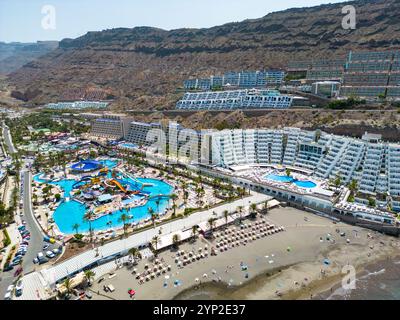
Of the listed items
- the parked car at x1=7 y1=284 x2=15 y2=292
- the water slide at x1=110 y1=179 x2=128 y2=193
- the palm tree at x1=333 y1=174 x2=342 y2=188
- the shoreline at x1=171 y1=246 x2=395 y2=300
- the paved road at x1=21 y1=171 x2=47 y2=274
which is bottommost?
the shoreline at x1=171 y1=246 x2=395 y2=300

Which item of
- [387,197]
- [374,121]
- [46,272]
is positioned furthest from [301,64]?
[46,272]

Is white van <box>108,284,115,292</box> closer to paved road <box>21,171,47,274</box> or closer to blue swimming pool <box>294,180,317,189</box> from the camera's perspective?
paved road <box>21,171,47,274</box>

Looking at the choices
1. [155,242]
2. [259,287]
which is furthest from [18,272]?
[259,287]

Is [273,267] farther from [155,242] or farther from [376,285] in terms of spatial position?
[155,242]

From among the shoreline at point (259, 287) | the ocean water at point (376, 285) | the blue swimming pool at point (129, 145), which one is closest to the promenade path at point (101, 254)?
the shoreline at point (259, 287)

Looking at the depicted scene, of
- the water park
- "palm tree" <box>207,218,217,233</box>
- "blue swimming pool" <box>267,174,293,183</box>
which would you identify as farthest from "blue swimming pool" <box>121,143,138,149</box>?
"palm tree" <box>207,218,217,233</box>
